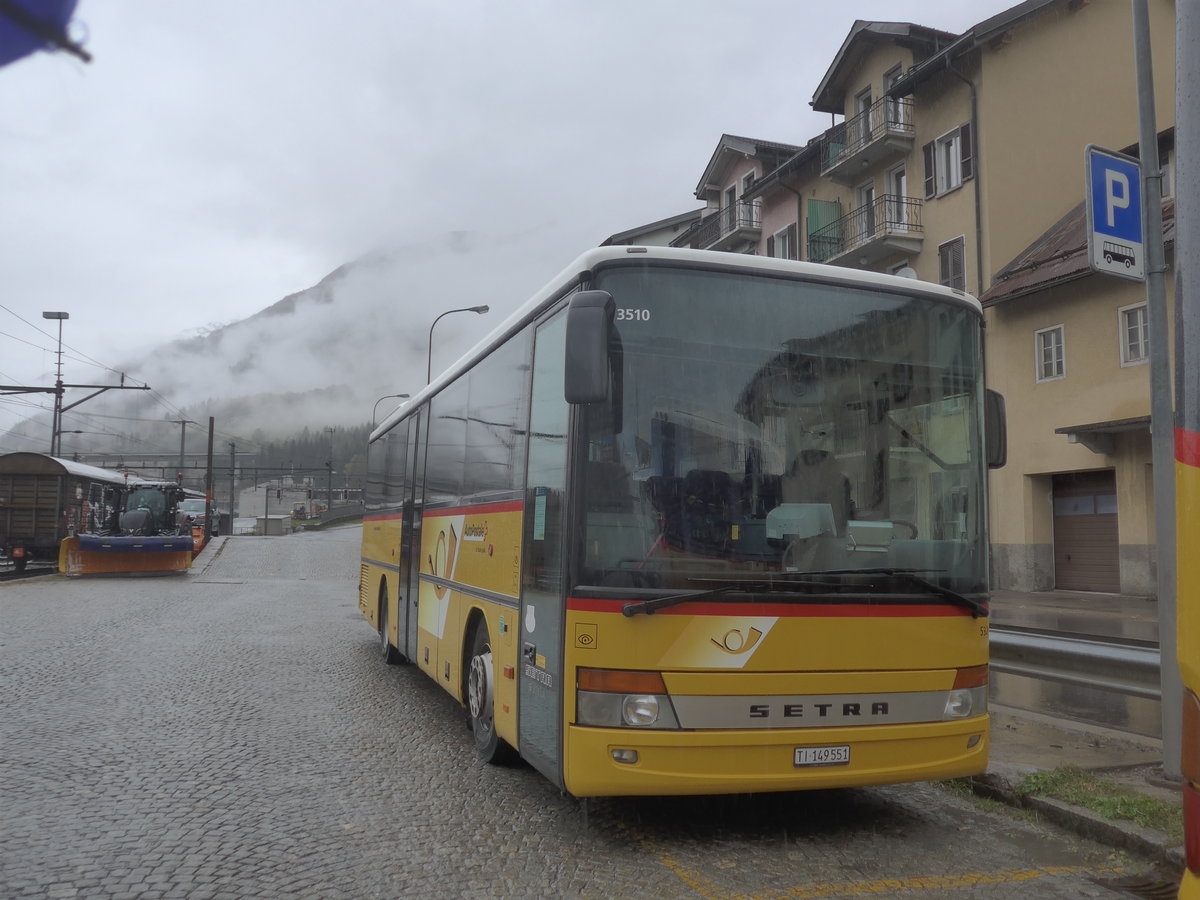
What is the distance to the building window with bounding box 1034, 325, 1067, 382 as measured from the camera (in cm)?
2223

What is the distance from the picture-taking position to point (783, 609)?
4.87m

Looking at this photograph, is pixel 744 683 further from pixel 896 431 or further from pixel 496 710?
pixel 496 710

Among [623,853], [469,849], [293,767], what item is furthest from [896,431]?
[293,767]

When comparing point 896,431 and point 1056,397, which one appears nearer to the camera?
point 896,431

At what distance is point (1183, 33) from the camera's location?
4.17 metres

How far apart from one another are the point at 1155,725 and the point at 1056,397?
1562 centimetres

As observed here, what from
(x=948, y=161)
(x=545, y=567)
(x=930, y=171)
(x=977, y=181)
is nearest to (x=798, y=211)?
(x=930, y=171)

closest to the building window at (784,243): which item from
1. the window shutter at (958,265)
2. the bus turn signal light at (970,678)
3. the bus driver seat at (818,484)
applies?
the window shutter at (958,265)

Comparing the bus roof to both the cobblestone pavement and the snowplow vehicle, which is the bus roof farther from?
the snowplow vehicle

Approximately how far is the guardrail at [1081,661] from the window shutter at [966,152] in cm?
2120

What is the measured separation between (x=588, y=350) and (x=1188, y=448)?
97.2 inches

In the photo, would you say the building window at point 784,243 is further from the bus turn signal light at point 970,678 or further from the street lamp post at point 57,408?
the bus turn signal light at point 970,678

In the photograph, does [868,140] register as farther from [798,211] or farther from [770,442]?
[770,442]

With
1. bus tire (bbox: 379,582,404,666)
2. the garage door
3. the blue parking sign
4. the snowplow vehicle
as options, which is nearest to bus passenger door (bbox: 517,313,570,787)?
the blue parking sign
